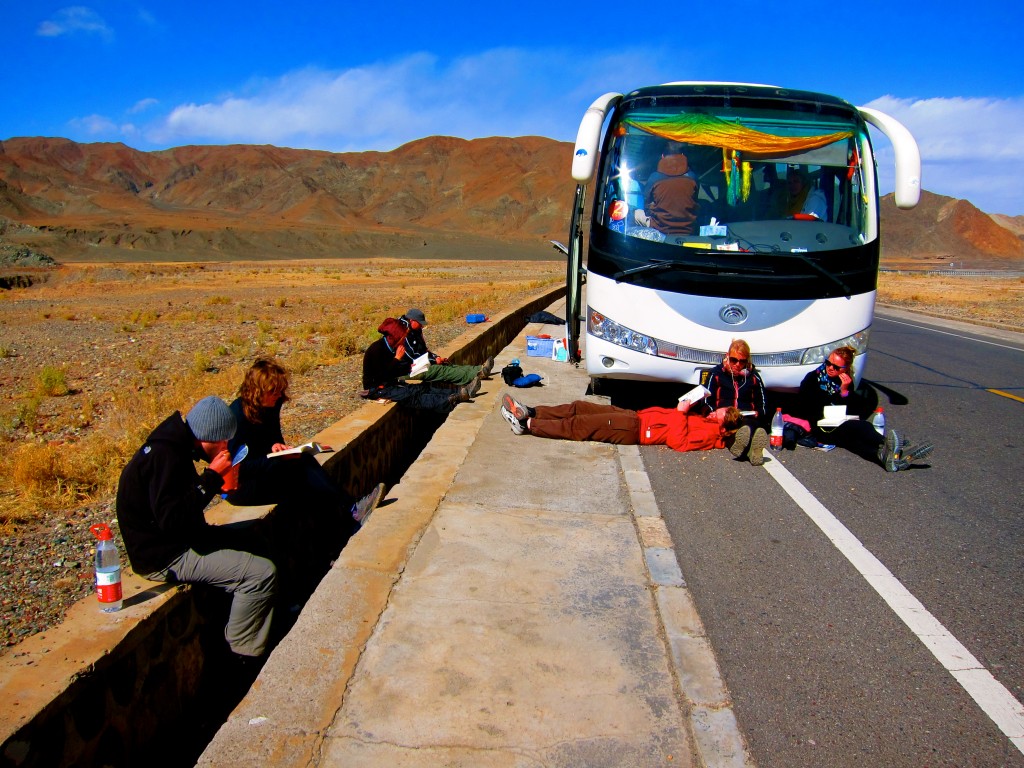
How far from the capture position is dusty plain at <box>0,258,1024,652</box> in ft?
17.0

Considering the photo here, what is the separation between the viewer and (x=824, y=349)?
7.54 metres

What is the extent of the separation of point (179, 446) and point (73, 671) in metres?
1.15

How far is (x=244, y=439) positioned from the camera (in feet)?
17.2

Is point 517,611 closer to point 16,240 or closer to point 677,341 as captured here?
point 677,341

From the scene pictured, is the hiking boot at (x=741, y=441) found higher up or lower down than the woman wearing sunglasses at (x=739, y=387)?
lower down

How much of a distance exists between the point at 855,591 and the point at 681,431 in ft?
9.99

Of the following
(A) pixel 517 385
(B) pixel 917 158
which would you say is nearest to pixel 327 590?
(A) pixel 517 385

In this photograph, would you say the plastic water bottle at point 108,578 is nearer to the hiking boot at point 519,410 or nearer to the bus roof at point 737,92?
the hiking boot at point 519,410

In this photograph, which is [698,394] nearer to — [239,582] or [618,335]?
[618,335]

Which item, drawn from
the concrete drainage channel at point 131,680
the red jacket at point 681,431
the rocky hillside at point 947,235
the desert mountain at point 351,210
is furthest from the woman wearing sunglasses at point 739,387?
the rocky hillside at point 947,235

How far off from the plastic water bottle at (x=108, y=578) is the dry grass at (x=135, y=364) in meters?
2.32

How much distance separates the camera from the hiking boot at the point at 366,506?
5.40m

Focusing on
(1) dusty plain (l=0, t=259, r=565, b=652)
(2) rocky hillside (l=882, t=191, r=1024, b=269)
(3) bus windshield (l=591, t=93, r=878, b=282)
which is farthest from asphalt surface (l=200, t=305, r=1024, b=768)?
(2) rocky hillside (l=882, t=191, r=1024, b=269)

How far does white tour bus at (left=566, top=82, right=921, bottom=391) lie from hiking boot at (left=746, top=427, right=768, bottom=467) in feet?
2.93
